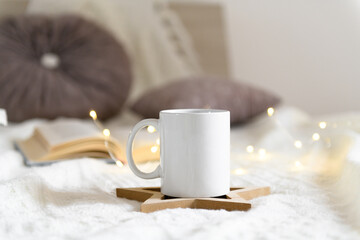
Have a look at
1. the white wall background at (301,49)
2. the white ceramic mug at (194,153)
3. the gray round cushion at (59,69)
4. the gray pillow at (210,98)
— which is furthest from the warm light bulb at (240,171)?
the white wall background at (301,49)

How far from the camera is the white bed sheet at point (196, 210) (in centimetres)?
57

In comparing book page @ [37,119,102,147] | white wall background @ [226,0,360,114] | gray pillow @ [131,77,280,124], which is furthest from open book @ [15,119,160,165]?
white wall background @ [226,0,360,114]

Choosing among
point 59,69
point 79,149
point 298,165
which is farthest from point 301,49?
point 79,149

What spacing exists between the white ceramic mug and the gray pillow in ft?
2.46

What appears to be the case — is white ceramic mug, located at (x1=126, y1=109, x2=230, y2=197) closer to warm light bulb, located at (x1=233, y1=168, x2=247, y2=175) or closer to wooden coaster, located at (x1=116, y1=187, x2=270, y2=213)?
wooden coaster, located at (x1=116, y1=187, x2=270, y2=213)

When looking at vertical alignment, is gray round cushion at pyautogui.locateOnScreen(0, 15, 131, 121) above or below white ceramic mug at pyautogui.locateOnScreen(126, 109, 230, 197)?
above

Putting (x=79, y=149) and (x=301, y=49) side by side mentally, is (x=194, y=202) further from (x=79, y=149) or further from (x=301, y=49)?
(x=301, y=49)

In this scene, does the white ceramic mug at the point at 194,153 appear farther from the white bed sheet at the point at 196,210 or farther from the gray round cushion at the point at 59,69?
the gray round cushion at the point at 59,69

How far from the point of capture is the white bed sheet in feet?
1.87

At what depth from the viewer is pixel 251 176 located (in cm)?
91

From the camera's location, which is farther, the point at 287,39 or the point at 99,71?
the point at 287,39

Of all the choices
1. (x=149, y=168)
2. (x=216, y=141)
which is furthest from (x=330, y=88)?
(x=216, y=141)

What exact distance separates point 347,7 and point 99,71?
1289mm

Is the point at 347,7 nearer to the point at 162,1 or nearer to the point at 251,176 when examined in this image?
the point at 162,1
